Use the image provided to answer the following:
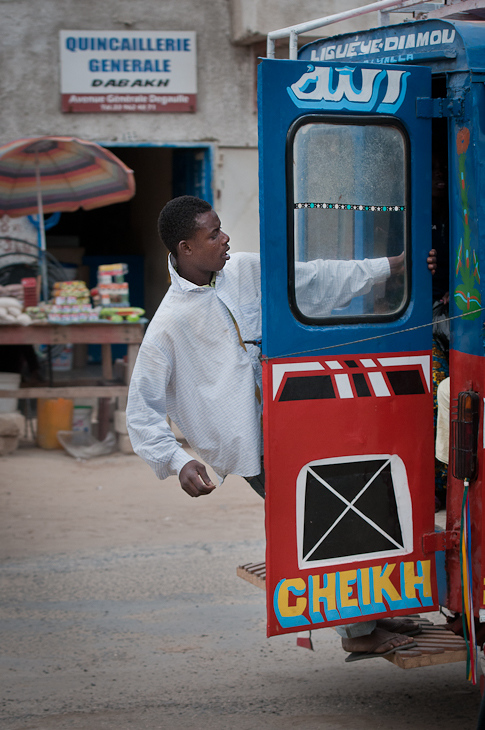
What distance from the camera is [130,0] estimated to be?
9703 mm

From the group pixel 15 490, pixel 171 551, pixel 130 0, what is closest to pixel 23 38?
pixel 130 0

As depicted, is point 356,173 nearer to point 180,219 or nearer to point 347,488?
point 180,219

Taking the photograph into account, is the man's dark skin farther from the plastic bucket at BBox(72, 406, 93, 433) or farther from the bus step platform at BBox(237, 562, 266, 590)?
the plastic bucket at BBox(72, 406, 93, 433)

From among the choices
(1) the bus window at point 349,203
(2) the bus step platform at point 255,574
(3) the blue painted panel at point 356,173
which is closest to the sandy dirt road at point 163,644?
(2) the bus step platform at point 255,574

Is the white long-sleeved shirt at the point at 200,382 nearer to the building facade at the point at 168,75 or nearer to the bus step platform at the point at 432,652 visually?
the bus step platform at the point at 432,652

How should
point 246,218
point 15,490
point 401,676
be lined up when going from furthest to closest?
point 246,218 → point 15,490 → point 401,676

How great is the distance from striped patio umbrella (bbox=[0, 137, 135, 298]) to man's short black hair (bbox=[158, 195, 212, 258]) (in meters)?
5.74

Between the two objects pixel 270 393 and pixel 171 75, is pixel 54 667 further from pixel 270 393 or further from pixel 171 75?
pixel 171 75

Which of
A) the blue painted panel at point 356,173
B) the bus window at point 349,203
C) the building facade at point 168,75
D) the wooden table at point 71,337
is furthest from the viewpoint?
the building facade at point 168,75

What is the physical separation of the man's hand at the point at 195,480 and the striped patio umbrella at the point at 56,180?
6.20m

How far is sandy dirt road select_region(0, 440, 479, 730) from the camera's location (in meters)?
3.77

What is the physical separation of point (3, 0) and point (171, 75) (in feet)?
6.31

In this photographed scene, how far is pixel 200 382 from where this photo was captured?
329cm

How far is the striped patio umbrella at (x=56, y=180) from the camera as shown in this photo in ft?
29.7
